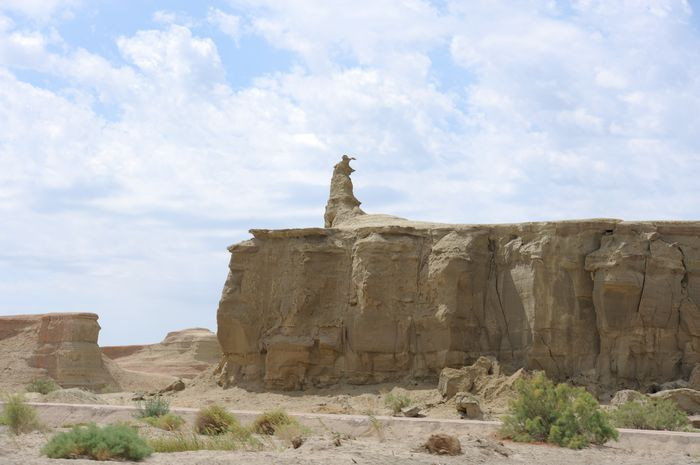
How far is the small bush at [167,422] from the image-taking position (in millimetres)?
21375

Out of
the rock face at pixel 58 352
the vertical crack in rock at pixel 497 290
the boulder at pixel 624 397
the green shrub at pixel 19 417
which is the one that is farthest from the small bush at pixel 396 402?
the rock face at pixel 58 352

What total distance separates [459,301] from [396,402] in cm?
408

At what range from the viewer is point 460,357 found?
95.3 feet

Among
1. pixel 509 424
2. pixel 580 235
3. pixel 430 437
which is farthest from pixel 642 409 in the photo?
pixel 580 235

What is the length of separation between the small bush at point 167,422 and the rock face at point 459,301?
358 inches

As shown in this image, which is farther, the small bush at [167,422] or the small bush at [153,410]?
the small bush at [153,410]

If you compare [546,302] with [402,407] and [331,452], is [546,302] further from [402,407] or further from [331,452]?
[331,452]

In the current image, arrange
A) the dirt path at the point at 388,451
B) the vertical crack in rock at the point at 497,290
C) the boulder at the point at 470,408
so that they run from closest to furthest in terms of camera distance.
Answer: the dirt path at the point at 388,451, the boulder at the point at 470,408, the vertical crack in rock at the point at 497,290

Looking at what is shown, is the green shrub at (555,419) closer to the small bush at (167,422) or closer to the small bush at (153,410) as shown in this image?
the small bush at (167,422)

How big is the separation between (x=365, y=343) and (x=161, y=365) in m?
32.1

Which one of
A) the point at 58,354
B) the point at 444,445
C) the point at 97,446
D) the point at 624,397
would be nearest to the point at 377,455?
the point at 444,445

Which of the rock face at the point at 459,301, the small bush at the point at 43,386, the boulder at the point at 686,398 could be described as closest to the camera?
the boulder at the point at 686,398

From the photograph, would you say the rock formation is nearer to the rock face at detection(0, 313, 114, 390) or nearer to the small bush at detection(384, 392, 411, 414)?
the small bush at detection(384, 392, 411, 414)

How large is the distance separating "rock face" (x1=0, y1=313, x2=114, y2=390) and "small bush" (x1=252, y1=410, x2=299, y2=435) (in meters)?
27.6
